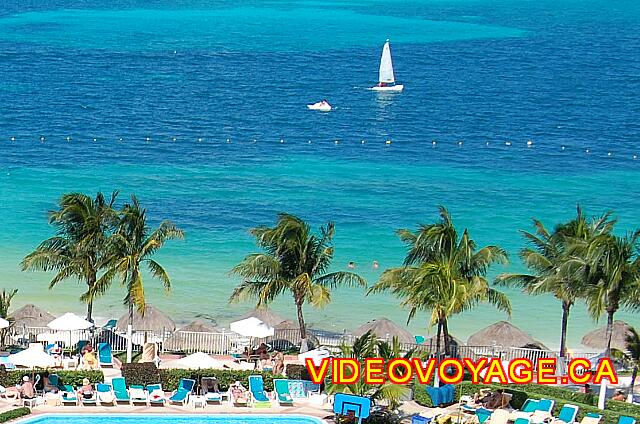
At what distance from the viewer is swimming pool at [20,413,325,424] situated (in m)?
31.0

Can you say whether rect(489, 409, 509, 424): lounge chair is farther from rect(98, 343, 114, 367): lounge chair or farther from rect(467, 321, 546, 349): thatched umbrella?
rect(98, 343, 114, 367): lounge chair

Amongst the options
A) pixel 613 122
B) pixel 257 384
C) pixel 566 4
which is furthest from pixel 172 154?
pixel 566 4

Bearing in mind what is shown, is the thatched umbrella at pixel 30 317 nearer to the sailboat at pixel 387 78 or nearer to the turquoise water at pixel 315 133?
the turquoise water at pixel 315 133

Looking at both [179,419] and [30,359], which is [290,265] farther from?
[30,359]

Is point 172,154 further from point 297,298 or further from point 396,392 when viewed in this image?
point 396,392

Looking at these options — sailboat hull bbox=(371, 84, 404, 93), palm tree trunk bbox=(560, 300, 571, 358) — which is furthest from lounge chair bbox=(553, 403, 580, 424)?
sailboat hull bbox=(371, 84, 404, 93)

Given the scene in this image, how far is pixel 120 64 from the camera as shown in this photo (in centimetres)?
10606

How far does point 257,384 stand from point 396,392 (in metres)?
4.33

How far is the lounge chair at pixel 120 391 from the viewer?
32.0 m

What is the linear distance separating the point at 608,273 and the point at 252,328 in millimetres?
10894

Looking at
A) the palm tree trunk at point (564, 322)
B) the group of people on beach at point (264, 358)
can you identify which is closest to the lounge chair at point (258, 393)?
the group of people on beach at point (264, 358)

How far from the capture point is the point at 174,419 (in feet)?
103

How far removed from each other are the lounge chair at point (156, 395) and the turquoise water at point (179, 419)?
60cm

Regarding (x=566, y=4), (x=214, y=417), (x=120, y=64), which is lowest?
(x=214, y=417)
